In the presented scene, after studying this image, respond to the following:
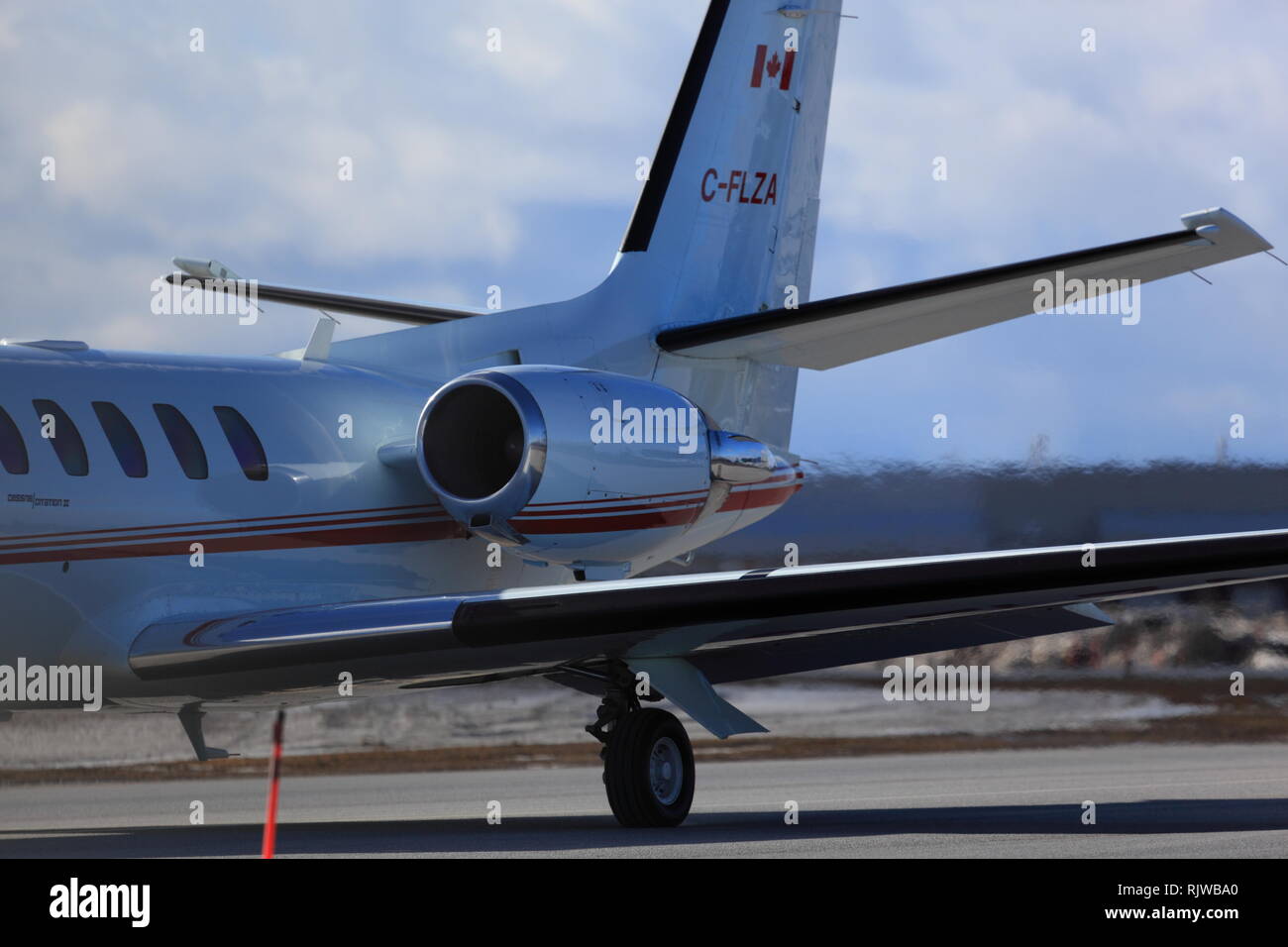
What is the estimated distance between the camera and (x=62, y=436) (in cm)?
1089

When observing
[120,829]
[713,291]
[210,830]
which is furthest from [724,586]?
[713,291]

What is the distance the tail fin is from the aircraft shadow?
16.5ft

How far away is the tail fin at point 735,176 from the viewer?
52.9 feet

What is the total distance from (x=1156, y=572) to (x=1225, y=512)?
9.18m

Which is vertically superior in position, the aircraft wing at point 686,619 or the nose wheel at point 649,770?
the aircraft wing at point 686,619

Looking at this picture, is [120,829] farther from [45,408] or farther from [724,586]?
[724,586]

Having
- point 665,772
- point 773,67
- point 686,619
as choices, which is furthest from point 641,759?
point 773,67

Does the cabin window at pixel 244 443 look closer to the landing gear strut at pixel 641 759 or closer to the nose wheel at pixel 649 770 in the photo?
the landing gear strut at pixel 641 759

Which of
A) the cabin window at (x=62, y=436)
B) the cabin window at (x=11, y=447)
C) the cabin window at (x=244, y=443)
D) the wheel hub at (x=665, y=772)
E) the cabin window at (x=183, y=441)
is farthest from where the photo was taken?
the wheel hub at (x=665, y=772)

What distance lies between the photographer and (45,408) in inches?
428

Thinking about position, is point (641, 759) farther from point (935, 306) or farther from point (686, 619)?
point (935, 306)

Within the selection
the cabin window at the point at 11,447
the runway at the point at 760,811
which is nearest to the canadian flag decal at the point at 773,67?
the runway at the point at 760,811

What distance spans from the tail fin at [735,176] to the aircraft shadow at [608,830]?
5.02 meters

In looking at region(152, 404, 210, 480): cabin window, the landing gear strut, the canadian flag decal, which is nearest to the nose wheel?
the landing gear strut
